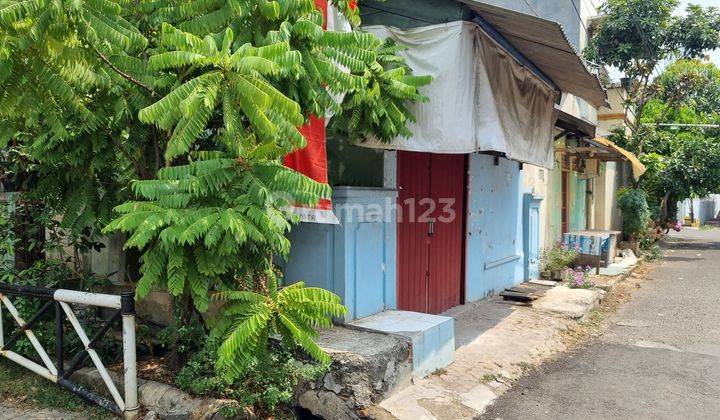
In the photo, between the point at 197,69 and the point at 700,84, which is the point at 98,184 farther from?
Result: the point at 700,84

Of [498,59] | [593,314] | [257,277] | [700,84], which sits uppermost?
[700,84]

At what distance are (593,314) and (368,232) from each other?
487 cm

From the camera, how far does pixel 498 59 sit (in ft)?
18.6

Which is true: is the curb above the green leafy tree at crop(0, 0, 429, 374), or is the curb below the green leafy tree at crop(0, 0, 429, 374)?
below

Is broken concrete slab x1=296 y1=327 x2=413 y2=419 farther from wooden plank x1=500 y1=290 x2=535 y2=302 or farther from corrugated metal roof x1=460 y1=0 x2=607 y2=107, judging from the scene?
wooden plank x1=500 y1=290 x2=535 y2=302

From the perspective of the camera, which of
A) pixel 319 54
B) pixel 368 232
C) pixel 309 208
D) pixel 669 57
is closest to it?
pixel 319 54

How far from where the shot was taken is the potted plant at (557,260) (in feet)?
34.1

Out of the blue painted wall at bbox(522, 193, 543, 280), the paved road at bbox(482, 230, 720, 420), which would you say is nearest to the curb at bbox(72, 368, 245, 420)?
the paved road at bbox(482, 230, 720, 420)

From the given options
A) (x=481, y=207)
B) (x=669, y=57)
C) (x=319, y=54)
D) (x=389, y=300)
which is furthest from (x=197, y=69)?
(x=669, y=57)

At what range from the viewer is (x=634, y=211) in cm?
1562

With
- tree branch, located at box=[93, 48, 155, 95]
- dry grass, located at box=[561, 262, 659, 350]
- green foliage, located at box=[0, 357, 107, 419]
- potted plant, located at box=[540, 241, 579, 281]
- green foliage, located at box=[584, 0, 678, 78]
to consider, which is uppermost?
green foliage, located at box=[584, 0, 678, 78]

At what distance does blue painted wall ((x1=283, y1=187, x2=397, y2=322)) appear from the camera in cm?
488

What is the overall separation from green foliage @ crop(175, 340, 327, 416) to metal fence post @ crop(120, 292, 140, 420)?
33 cm

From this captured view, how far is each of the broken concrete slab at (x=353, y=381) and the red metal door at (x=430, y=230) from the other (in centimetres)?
186
